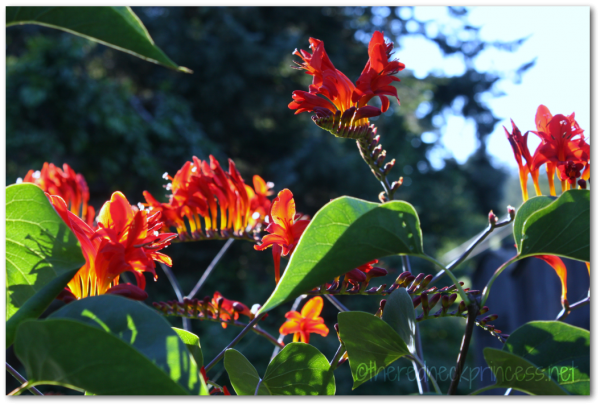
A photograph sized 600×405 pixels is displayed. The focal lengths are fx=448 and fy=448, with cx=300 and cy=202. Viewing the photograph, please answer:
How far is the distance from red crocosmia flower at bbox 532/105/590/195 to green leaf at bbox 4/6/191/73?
13.3 inches

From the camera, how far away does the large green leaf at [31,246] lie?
0.29 metres

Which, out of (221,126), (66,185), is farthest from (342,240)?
(221,126)

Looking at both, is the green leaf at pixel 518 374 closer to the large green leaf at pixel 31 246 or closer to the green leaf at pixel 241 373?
the green leaf at pixel 241 373

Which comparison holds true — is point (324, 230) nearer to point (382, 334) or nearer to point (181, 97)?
point (382, 334)

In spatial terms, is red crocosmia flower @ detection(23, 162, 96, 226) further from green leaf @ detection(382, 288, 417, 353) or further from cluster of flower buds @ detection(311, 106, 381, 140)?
green leaf @ detection(382, 288, 417, 353)

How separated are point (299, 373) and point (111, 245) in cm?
18

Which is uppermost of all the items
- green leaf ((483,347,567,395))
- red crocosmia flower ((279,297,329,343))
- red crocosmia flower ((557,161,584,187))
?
red crocosmia flower ((557,161,584,187))

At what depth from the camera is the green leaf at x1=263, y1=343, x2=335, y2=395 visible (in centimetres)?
34

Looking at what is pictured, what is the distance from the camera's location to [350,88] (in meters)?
0.48

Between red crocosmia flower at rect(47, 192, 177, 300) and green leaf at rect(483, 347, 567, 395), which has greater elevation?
red crocosmia flower at rect(47, 192, 177, 300)

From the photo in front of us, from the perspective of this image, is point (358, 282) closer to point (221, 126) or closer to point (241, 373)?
point (241, 373)

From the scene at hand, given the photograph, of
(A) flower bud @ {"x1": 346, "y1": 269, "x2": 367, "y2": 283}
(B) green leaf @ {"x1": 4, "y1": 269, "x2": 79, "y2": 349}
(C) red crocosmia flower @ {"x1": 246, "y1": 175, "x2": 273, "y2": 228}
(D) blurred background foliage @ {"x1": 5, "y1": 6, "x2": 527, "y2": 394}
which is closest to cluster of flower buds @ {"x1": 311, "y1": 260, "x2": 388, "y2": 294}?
(A) flower bud @ {"x1": 346, "y1": 269, "x2": 367, "y2": 283}

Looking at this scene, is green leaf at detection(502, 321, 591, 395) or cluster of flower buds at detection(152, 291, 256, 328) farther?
cluster of flower buds at detection(152, 291, 256, 328)

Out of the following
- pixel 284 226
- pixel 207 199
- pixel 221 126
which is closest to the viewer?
pixel 284 226
